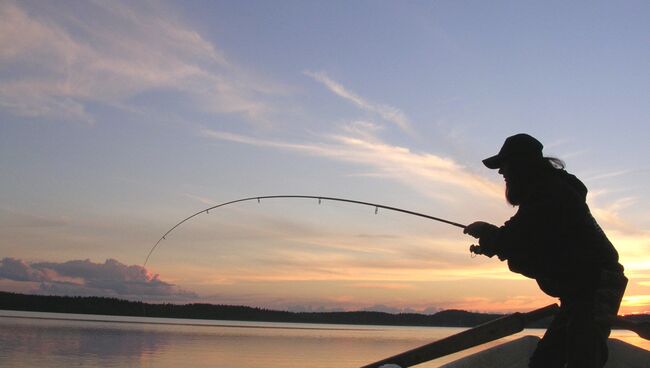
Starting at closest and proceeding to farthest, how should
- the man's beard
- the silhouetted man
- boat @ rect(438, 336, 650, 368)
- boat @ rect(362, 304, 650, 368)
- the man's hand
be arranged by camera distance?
1. the silhouetted man
2. the man's hand
3. the man's beard
4. boat @ rect(362, 304, 650, 368)
5. boat @ rect(438, 336, 650, 368)

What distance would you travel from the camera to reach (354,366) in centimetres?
2053

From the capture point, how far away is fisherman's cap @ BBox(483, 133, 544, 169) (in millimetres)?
3721

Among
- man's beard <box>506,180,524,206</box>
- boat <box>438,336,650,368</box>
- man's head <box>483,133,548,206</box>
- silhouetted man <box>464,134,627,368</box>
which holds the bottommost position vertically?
boat <box>438,336,650,368</box>

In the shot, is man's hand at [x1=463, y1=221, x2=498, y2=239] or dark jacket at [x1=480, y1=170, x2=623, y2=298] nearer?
dark jacket at [x1=480, y1=170, x2=623, y2=298]

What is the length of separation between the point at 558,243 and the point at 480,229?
17.9 inches

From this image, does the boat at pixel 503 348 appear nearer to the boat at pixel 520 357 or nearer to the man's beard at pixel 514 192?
the boat at pixel 520 357

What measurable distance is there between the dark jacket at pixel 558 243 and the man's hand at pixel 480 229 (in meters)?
0.11

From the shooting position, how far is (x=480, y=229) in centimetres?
370

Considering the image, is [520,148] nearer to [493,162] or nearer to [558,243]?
[493,162]

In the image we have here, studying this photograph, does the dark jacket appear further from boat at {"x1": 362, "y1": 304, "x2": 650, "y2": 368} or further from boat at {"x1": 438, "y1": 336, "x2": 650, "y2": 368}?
boat at {"x1": 438, "y1": 336, "x2": 650, "y2": 368}

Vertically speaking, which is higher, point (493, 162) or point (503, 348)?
point (493, 162)

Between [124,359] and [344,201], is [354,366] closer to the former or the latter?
[124,359]

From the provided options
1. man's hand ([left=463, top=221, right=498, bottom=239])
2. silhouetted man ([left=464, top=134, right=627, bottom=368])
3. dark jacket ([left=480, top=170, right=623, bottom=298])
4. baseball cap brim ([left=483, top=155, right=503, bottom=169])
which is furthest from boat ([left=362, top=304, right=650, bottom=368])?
baseball cap brim ([left=483, top=155, right=503, bottom=169])

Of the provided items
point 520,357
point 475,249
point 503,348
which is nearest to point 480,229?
point 475,249
